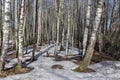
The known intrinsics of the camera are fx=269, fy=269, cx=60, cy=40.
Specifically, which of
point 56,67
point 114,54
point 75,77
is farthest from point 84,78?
point 114,54

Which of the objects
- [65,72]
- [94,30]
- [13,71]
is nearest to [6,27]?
[13,71]

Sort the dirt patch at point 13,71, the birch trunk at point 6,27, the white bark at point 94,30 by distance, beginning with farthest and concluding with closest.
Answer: the white bark at point 94,30
the dirt patch at point 13,71
the birch trunk at point 6,27

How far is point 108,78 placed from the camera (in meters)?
14.1

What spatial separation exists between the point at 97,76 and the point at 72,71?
5.69ft

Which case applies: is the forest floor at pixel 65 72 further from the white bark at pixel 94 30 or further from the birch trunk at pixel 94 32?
the white bark at pixel 94 30

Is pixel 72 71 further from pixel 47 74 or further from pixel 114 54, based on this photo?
pixel 114 54

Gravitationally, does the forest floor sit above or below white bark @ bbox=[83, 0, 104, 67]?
below

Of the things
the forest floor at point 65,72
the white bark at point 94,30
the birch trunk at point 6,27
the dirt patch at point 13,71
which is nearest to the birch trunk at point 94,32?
the white bark at point 94,30

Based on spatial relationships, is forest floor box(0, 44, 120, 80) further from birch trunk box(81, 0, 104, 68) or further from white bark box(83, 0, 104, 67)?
white bark box(83, 0, 104, 67)

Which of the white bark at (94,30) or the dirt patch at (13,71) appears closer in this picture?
the dirt patch at (13,71)

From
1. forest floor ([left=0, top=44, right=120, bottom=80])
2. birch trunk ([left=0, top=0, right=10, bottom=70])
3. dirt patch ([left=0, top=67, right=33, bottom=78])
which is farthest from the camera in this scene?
dirt patch ([left=0, top=67, right=33, bottom=78])

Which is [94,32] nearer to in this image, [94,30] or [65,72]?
[94,30]

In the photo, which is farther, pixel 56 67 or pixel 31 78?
pixel 56 67

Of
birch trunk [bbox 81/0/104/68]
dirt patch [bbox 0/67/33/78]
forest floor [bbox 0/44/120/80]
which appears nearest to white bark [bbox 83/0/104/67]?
birch trunk [bbox 81/0/104/68]
